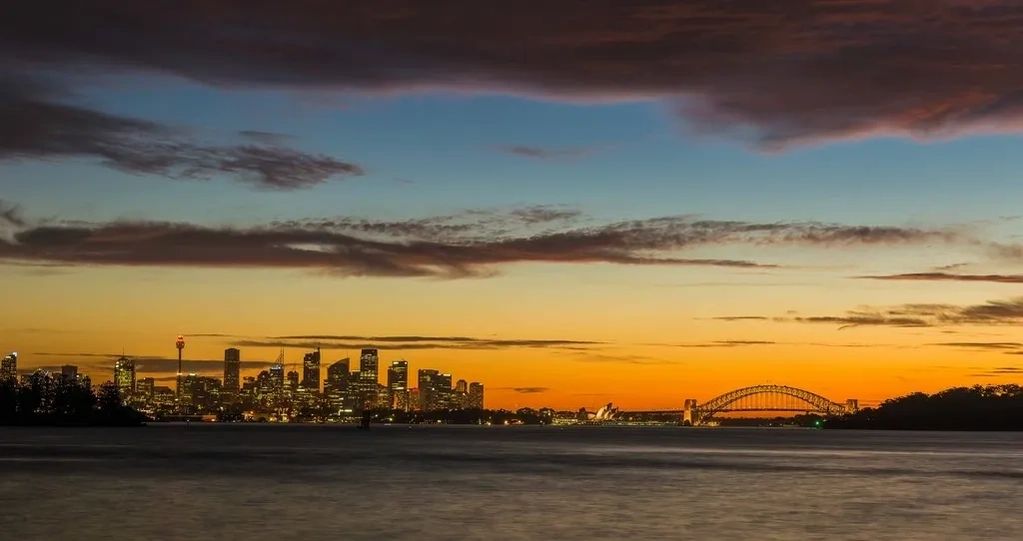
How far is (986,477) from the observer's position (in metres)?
114

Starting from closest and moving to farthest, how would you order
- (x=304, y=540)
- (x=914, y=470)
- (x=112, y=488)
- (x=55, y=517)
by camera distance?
(x=304, y=540)
(x=55, y=517)
(x=112, y=488)
(x=914, y=470)

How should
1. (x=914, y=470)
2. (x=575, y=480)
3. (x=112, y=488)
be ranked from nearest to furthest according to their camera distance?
(x=112, y=488)
(x=575, y=480)
(x=914, y=470)

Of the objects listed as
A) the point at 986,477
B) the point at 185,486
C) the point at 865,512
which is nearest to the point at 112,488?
the point at 185,486

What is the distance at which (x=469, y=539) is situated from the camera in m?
56.9

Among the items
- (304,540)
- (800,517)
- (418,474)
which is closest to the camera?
(304,540)

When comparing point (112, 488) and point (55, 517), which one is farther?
point (112, 488)

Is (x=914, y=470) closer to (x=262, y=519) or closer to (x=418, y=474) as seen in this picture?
(x=418, y=474)

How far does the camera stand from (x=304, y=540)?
5459 centimetres

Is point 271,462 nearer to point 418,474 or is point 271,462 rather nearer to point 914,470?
Result: point 418,474

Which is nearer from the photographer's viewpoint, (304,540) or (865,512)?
(304,540)

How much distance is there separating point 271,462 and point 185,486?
46068mm

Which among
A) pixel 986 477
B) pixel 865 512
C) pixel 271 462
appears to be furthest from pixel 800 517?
pixel 271 462

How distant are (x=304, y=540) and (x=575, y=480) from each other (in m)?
48.2

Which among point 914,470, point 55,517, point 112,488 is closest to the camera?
point 55,517
